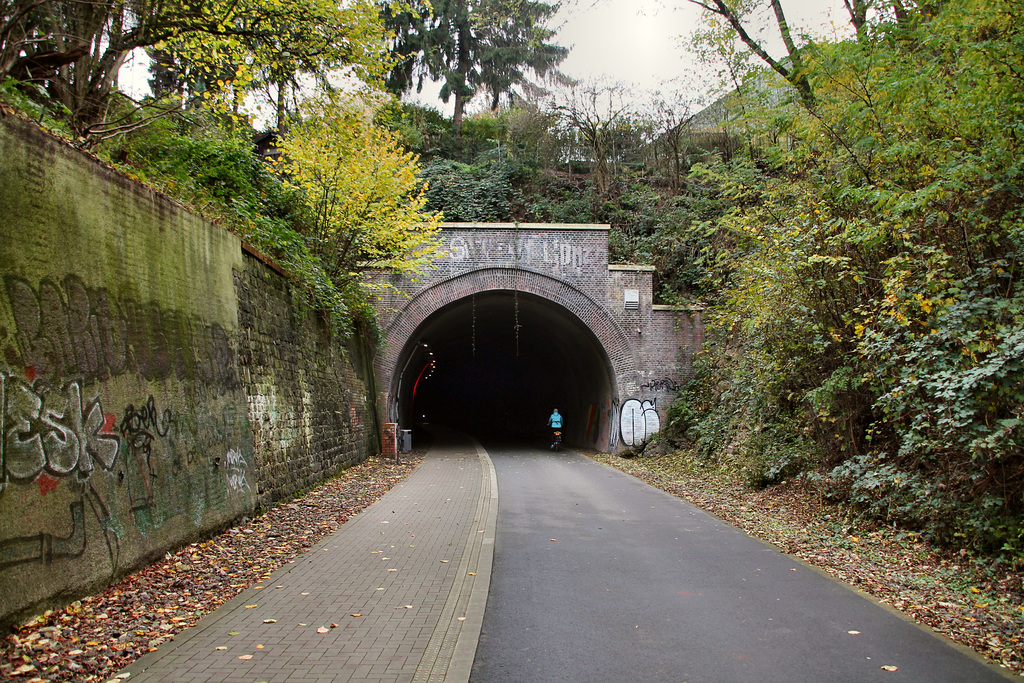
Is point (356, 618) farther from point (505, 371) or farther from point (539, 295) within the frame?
point (505, 371)

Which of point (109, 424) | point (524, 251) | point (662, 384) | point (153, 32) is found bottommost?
point (662, 384)

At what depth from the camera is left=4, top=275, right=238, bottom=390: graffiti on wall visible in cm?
462

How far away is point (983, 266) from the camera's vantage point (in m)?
6.62

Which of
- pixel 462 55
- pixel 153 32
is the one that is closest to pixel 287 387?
pixel 153 32

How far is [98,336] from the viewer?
5.45m

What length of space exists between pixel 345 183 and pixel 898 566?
1157 cm

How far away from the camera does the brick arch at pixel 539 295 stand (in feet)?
65.4

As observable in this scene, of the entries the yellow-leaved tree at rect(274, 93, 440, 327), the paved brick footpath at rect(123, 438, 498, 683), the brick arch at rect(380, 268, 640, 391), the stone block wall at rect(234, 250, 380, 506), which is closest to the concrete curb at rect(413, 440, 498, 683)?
the paved brick footpath at rect(123, 438, 498, 683)

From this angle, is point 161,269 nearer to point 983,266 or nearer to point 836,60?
point 983,266

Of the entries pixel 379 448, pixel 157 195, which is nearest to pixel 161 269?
pixel 157 195

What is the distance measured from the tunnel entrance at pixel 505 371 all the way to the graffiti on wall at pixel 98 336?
42.9 feet

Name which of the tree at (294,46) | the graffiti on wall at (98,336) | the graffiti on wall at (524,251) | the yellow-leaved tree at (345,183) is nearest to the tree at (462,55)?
the graffiti on wall at (524,251)

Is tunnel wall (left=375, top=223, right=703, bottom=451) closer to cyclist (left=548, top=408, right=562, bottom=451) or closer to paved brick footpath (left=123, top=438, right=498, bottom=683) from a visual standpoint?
cyclist (left=548, top=408, right=562, bottom=451)

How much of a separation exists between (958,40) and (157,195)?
9.22 meters
